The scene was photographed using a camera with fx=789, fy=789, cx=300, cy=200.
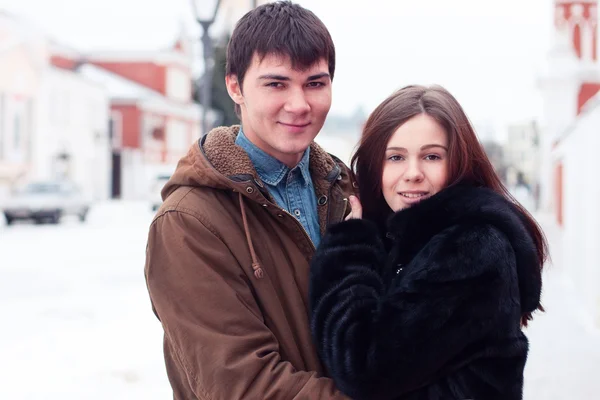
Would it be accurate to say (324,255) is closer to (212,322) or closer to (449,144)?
(212,322)

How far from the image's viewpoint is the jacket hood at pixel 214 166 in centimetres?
238

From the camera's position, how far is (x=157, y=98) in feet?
174

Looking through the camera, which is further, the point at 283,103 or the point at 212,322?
the point at 283,103

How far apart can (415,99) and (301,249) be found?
0.63 metres

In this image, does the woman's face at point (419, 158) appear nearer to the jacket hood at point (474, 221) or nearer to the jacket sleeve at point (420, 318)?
the jacket hood at point (474, 221)

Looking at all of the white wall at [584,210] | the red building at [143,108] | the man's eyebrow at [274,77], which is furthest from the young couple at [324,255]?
the red building at [143,108]

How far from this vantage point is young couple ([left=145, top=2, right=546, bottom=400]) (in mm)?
2203

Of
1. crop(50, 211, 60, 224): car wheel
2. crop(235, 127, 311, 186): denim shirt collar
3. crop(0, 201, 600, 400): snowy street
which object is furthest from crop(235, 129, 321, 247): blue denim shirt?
crop(50, 211, 60, 224): car wheel

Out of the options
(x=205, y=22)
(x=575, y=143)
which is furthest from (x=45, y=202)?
(x=575, y=143)

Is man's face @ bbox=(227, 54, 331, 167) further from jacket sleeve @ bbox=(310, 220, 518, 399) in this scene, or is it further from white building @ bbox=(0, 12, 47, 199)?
white building @ bbox=(0, 12, 47, 199)

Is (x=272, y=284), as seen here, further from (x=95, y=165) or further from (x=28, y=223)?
(x=95, y=165)

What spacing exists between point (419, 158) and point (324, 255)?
1.51 feet

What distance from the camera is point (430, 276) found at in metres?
2.22

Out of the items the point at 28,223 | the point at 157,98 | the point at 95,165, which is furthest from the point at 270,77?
the point at 157,98
